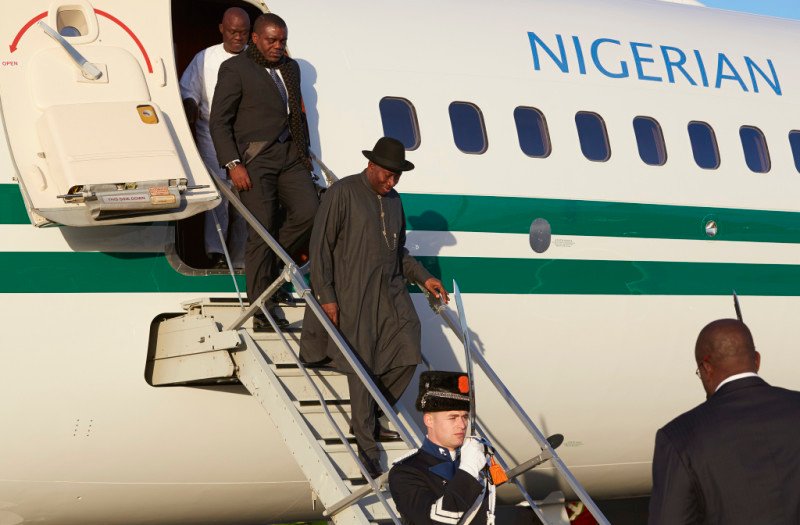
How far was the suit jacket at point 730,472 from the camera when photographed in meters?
4.43

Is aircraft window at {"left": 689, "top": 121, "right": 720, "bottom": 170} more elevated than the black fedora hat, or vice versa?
the black fedora hat

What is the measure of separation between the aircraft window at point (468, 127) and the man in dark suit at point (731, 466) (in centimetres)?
472

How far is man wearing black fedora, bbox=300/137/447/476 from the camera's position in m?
7.05

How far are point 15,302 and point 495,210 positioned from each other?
336cm

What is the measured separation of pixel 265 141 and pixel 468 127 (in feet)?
5.88

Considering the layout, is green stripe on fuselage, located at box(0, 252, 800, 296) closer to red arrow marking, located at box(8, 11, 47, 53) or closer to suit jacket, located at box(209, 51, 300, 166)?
suit jacket, located at box(209, 51, 300, 166)

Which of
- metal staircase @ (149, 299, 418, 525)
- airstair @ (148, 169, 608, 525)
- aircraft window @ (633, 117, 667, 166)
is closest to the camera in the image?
airstair @ (148, 169, 608, 525)

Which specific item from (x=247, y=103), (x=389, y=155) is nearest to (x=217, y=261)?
(x=247, y=103)

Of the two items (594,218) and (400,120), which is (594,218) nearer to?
(594,218)

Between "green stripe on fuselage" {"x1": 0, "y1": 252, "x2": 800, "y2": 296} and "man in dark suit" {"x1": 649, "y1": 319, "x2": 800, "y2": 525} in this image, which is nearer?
"man in dark suit" {"x1": 649, "y1": 319, "x2": 800, "y2": 525}

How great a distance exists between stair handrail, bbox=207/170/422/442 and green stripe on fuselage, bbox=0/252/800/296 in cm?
66

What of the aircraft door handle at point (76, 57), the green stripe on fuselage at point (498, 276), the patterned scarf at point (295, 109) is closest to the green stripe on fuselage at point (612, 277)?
the green stripe on fuselage at point (498, 276)

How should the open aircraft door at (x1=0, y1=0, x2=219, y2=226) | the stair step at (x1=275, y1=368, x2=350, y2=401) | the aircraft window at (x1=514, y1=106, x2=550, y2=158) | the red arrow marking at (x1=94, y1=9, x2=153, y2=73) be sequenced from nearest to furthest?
the open aircraft door at (x1=0, y1=0, x2=219, y2=226) < the stair step at (x1=275, y1=368, x2=350, y2=401) < the red arrow marking at (x1=94, y1=9, x2=153, y2=73) < the aircraft window at (x1=514, y1=106, x2=550, y2=158)

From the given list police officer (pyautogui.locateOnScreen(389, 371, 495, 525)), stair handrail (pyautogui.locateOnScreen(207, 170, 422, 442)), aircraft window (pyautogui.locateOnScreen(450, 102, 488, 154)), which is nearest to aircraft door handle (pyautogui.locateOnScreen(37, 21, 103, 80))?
stair handrail (pyautogui.locateOnScreen(207, 170, 422, 442))
